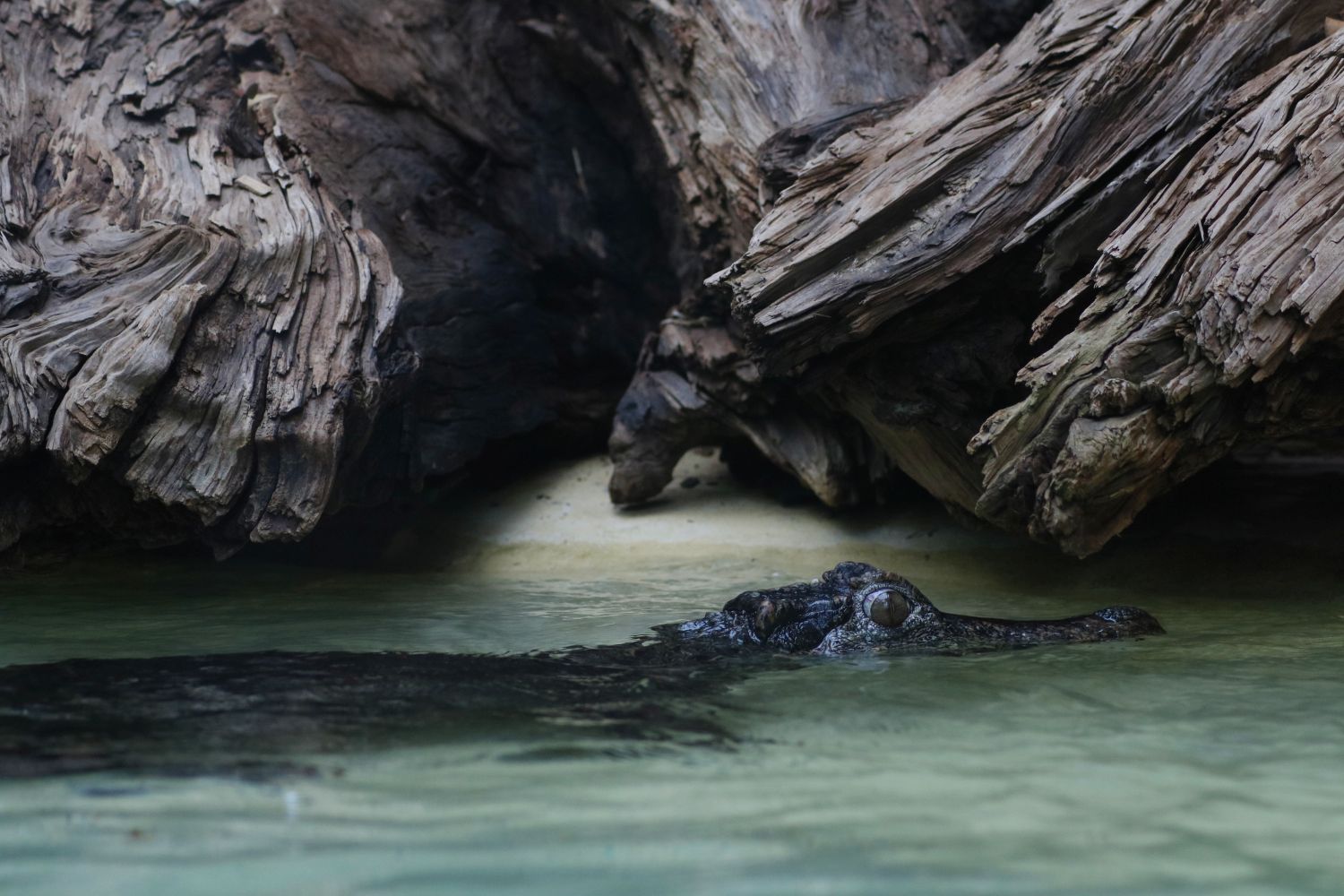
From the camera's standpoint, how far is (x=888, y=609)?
3.66m

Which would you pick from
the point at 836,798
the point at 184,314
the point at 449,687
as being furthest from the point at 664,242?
the point at 836,798

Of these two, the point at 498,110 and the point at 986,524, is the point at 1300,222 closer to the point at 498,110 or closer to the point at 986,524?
the point at 986,524

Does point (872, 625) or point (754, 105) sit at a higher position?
point (754, 105)

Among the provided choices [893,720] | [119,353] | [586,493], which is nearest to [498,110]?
[586,493]

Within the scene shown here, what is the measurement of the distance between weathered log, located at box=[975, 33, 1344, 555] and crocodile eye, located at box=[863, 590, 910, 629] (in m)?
0.71

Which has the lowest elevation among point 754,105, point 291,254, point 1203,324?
point 1203,324

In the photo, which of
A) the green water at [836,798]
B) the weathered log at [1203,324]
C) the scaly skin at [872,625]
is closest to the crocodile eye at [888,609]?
the scaly skin at [872,625]

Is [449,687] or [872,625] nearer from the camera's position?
[449,687]

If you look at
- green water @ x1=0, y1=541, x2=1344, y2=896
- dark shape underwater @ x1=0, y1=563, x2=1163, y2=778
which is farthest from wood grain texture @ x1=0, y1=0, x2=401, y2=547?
dark shape underwater @ x1=0, y1=563, x2=1163, y2=778

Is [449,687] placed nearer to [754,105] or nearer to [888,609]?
[888,609]

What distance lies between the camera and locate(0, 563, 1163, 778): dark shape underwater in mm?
2516

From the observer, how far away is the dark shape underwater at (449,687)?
2516mm

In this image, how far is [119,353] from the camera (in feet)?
14.3

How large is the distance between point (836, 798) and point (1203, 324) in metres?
2.27
